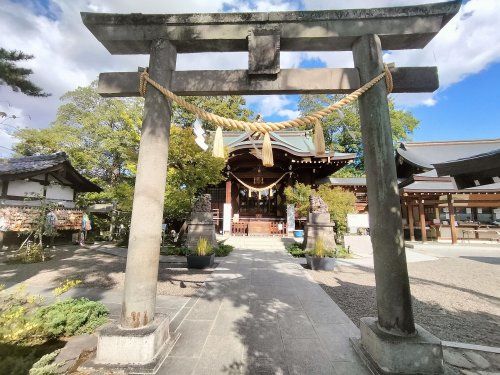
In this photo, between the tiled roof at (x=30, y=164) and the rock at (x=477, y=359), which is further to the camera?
the tiled roof at (x=30, y=164)

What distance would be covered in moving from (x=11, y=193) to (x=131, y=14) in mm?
14287

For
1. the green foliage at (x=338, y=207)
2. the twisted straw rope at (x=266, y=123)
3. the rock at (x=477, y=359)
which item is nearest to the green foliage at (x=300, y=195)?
the green foliage at (x=338, y=207)

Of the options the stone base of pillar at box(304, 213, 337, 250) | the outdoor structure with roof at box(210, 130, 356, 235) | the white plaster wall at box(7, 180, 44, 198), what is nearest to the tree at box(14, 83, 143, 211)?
the white plaster wall at box(7, 180, 44, 198)

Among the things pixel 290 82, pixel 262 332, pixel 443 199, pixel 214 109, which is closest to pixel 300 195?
pixel 262 332

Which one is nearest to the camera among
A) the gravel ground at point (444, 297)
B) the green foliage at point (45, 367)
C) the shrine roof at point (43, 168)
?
the green foliage at point (45, 367)

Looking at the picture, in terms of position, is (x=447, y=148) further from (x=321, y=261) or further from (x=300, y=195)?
(x=321, y=261)

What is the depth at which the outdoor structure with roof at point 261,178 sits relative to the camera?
603 inches

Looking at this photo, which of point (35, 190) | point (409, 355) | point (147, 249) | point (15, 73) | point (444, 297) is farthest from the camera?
point (35, 190)

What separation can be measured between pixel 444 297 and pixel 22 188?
59.8ft

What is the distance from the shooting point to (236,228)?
52.7 feet

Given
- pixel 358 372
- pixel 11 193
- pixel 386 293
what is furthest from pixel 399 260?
pixel 11 193

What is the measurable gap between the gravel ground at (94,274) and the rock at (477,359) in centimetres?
457

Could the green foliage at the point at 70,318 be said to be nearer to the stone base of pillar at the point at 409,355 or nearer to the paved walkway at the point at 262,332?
the paved walkway at the point at 262,332

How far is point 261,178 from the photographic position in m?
17.1
